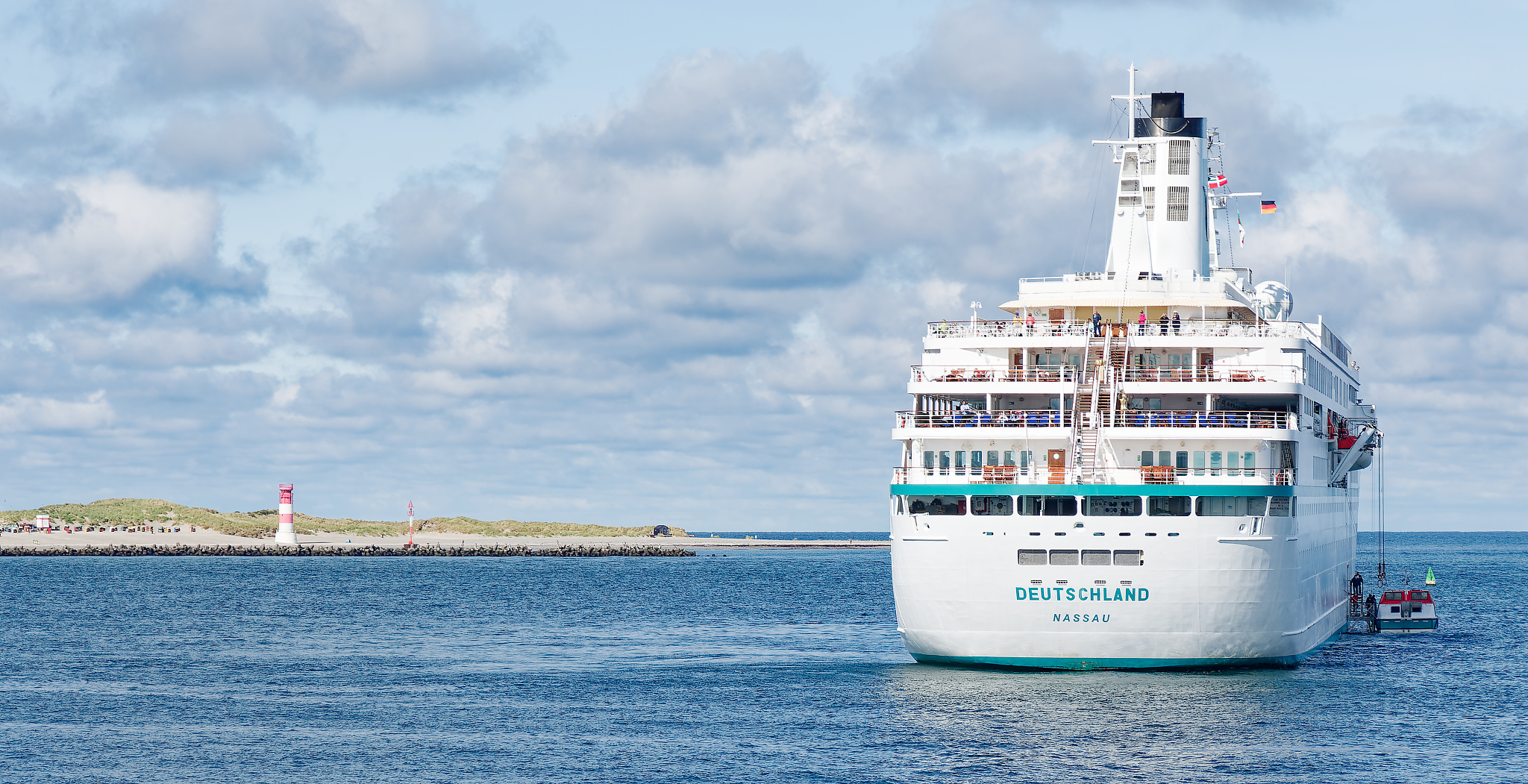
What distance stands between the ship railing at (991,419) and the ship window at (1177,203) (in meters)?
14.9

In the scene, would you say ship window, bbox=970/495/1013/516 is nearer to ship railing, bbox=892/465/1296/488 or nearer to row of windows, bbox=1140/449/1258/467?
ship railing, bbox=892/465/1296/488

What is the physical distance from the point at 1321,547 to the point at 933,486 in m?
18.1

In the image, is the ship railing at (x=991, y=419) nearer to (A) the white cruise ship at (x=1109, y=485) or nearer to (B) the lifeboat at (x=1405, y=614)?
(A) the white cruise ship at (x=1109, y=485)

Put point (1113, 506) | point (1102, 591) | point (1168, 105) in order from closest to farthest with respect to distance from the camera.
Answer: point (1102, 591) < point (1113, 506) < point (1168, 105)

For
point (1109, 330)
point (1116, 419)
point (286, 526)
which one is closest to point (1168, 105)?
point (1109, 330)

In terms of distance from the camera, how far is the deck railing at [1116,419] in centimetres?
4656

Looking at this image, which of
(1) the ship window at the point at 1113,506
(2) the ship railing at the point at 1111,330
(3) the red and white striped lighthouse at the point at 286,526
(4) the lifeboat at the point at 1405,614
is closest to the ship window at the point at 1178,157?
(2) the ship railing at the point at 1111,330

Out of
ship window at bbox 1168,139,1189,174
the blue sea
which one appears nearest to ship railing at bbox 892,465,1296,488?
the blue sea

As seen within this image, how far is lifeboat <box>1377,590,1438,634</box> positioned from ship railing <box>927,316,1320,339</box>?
26143mm

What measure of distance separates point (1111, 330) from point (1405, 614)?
31.6 m

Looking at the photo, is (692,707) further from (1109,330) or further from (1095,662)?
(1109,330)

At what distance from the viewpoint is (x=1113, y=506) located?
45.0 meters

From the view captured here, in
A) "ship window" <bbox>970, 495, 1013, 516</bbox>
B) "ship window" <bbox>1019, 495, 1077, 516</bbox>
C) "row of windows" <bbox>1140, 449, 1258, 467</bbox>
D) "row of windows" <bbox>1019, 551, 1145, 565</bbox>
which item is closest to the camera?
"row of windows" <bbox>1019, 551, 1145, 565</bbox>

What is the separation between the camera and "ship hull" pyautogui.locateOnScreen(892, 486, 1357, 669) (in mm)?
44219
